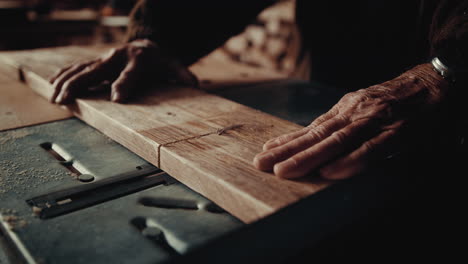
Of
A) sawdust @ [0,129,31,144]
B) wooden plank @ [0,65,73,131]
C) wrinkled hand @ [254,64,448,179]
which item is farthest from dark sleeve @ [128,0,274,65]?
wrinkled hand @ [254,64,448,179]

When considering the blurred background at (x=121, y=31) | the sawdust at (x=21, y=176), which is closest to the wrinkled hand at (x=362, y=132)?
the sawdust at (x=21, y=176)

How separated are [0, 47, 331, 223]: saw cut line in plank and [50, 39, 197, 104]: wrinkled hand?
0.06m

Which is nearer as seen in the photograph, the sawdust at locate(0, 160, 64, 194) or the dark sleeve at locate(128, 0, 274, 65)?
the sawdust at locate(0, 160, 64, 194)

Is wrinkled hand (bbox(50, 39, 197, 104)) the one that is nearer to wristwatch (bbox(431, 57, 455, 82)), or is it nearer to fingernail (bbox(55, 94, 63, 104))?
fingernail (bbox(55, 94, 63, 104))

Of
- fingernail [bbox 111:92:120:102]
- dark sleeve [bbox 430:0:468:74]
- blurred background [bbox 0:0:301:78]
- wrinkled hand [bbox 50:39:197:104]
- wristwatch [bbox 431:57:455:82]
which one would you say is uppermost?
dark sleeve [bbox 430:0:468:74]

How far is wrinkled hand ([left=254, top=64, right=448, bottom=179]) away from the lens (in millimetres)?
825

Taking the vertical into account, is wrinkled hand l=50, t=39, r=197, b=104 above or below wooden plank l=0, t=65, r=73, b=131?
above

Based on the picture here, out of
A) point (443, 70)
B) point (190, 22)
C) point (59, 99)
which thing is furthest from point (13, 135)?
point (443, 70)

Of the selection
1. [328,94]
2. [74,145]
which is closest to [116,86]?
[74,145]

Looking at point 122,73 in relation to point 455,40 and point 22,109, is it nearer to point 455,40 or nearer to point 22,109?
point 22,109

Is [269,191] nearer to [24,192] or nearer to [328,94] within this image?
[24,192]

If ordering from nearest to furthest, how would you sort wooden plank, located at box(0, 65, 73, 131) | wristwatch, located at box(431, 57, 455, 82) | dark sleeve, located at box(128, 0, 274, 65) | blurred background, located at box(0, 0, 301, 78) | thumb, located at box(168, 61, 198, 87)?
wristwatch, located at box(431, 57, 455, 82) < wooden plank, located at box(0, 65, 73, 131) < thumb, located at box(168, 61, 198, 87) < dark sleeve, located at box(128, 0, 274, 65) < blurred background, located at box(0, 0, 301, 78)

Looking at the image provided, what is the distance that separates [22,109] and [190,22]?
84 centimetres

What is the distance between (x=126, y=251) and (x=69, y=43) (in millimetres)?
5143
